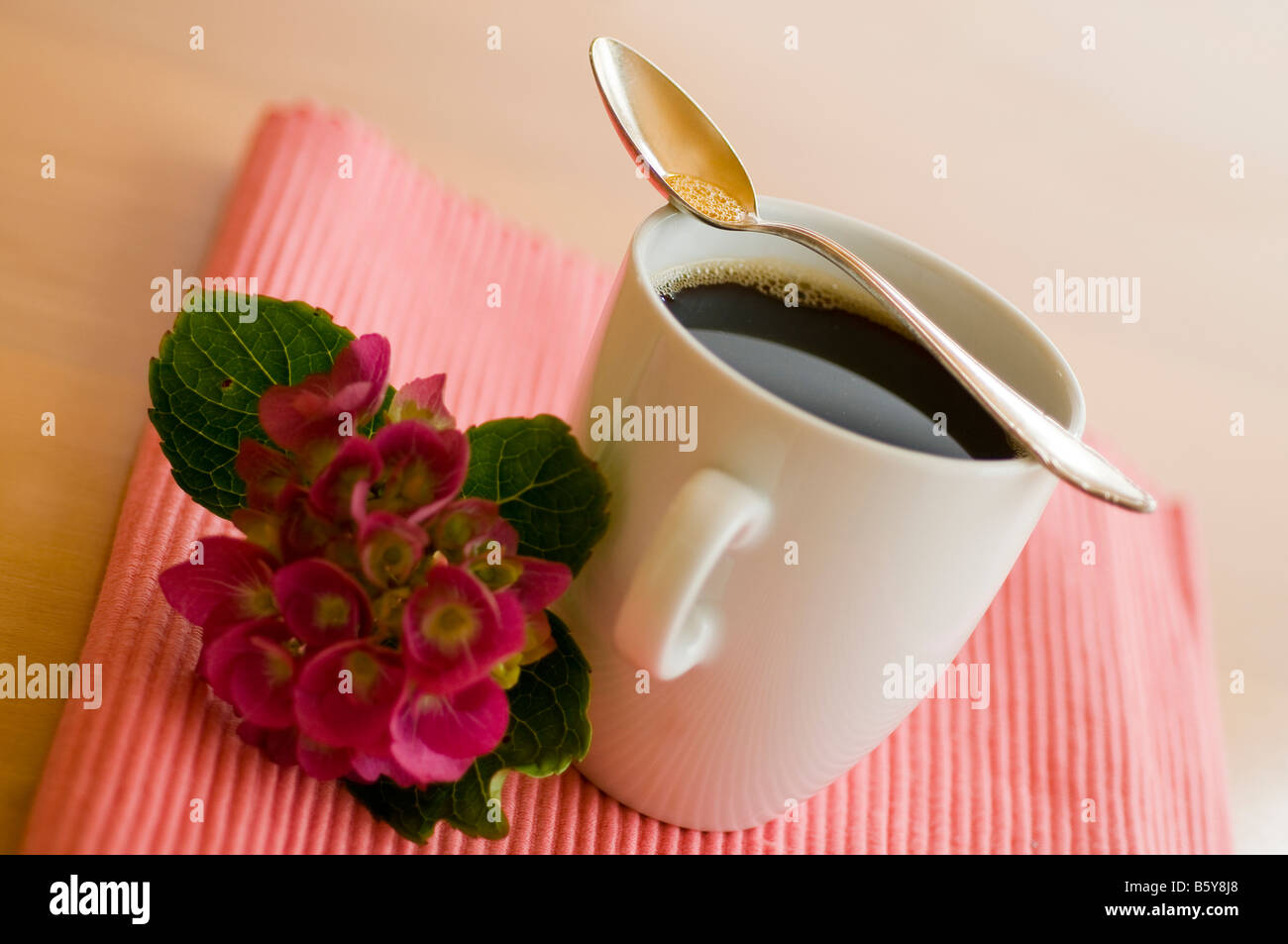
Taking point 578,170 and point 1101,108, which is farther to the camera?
point 1101,108

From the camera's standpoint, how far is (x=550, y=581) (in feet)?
0.94

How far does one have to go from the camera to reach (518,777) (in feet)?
1.19

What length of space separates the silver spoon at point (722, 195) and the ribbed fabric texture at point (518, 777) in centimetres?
18

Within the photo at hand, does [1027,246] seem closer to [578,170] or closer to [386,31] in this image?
[578,170]

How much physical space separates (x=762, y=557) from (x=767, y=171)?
23.7 inches

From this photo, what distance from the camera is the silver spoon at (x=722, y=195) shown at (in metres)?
0.28

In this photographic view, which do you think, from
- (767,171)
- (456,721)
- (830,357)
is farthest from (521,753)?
(767,171)

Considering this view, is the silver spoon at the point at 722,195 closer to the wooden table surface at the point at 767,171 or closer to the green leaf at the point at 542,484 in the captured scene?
the green leaf at the point at 542,484

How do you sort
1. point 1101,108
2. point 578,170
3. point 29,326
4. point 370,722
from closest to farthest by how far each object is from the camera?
1. point 370,722
2. point 29,326
3. point 578,170
4. point 1101,108

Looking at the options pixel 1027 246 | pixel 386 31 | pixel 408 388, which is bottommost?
pixel 408 388

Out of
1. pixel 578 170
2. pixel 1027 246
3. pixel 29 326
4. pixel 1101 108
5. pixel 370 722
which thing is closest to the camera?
pixel 370 722

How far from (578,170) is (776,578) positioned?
539 millimetres

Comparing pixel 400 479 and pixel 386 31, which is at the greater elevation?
pixel 386 31
